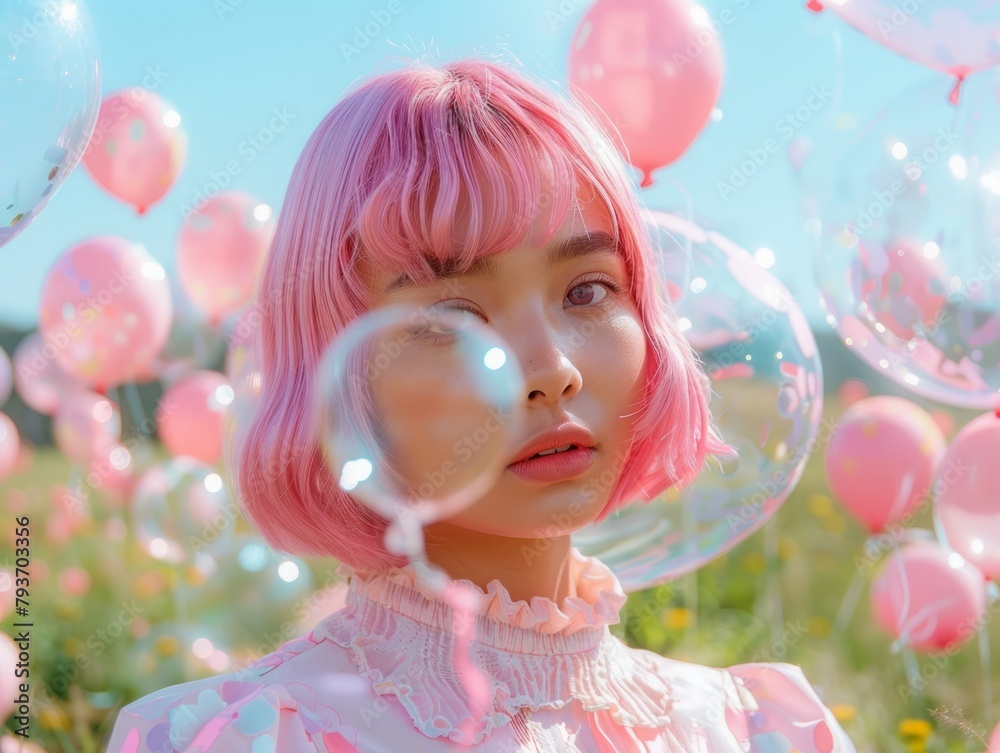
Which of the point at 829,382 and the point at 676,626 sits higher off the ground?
the point at 829,382

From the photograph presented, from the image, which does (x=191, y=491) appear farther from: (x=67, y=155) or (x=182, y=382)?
(x=67, y=155)

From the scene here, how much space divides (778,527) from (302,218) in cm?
371

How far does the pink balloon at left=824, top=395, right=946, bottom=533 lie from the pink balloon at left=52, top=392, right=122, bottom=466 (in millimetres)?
2134

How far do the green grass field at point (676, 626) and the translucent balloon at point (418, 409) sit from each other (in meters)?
1.33

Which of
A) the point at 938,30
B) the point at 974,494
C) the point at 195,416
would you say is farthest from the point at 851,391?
the point at 195,416

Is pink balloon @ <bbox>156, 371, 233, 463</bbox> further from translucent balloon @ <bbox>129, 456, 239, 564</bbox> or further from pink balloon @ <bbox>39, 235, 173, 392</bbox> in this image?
translucent balloon @ <bbox>129, 456, 239, 564</bbox>

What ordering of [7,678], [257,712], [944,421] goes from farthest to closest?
1. [944,421]
2. [7,678]
3. [257,712]

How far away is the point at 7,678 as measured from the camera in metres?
2.66

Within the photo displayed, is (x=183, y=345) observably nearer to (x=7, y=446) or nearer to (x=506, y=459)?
(x=7, y=446)

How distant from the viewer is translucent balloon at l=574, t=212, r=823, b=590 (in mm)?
2039

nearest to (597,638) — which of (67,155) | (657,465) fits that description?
(657,465)

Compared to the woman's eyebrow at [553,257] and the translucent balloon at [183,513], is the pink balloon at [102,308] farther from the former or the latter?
the woman's eyebrow at [553,257]

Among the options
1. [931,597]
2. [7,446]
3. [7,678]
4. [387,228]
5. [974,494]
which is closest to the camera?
[387,228]

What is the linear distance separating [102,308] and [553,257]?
196 centimetres
